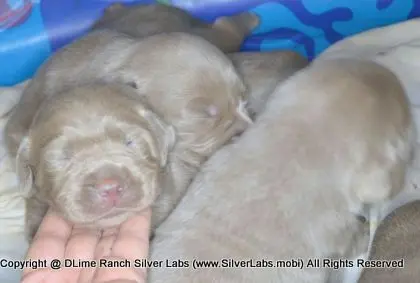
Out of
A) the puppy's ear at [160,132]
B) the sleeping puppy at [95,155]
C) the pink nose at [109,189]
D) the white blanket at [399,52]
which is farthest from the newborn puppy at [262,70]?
the pink nose at [109,189]

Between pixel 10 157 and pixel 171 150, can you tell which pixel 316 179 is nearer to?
pixel 171 150

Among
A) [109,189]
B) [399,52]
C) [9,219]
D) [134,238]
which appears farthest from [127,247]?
[399,52]

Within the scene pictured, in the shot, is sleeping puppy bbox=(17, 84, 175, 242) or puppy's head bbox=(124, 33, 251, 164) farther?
puppy's head bbox=(124, 33, 251, 164)

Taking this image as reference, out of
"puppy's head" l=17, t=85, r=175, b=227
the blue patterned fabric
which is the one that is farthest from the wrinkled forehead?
the blue patterned fabric

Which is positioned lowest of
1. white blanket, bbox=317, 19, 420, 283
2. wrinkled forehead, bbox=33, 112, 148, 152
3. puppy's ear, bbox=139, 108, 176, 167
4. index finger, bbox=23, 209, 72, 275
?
index finger, bbox=23, 209, 72, 275

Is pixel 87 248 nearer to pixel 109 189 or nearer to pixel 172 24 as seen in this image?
pixel 109 189

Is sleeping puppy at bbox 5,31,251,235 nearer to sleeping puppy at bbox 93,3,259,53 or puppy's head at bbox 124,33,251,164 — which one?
puppy's head at bbox 124,33,251,164

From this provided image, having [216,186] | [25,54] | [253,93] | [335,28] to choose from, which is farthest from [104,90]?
[335,28]
